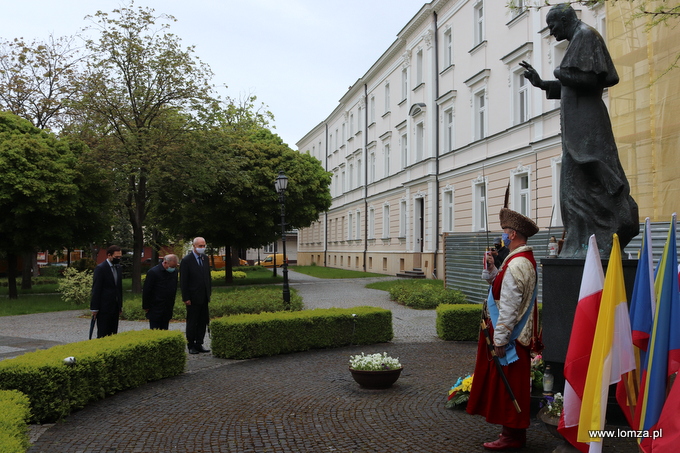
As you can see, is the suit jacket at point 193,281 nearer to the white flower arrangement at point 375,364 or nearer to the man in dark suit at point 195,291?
the man in dark suit at point 195,291

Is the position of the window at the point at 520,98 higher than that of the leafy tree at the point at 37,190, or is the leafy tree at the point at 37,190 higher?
the window at the point at 520,98

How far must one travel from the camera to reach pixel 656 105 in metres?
13.4

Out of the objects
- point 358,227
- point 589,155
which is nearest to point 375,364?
point 589,155

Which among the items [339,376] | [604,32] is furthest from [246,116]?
[339,376]

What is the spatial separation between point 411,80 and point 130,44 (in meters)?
16.1

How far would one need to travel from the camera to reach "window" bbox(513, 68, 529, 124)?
20797mm

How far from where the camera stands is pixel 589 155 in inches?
208

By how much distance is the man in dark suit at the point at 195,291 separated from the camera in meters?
9.98

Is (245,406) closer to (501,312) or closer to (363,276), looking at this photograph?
(501,312)

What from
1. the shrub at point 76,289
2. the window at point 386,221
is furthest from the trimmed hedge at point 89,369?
the window at point 386,221

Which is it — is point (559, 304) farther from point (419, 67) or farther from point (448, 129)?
point (419, 67)

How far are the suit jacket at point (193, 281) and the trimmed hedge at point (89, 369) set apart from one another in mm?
1595

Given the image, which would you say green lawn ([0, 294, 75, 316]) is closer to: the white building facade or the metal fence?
the metal fence

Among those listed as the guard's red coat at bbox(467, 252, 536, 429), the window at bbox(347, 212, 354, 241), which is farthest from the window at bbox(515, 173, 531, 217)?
the window at bbox(347, 212, 354, 241)
